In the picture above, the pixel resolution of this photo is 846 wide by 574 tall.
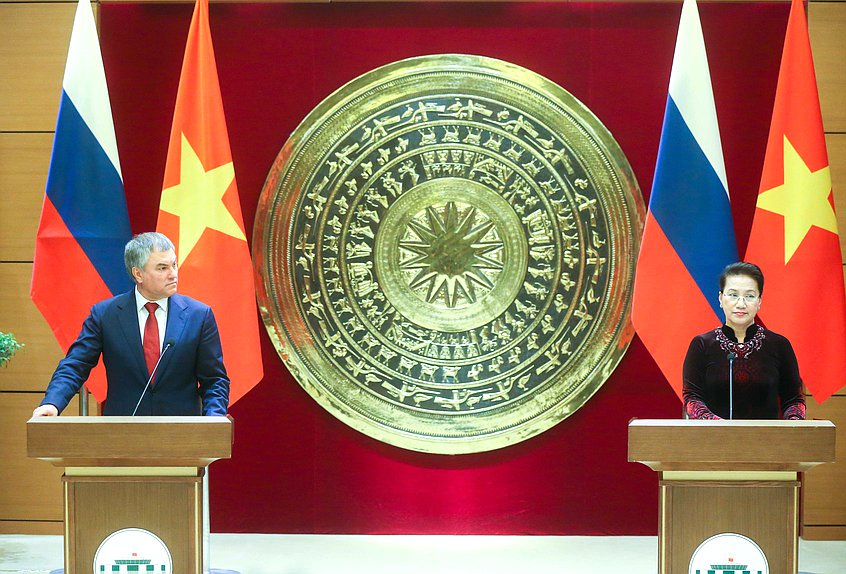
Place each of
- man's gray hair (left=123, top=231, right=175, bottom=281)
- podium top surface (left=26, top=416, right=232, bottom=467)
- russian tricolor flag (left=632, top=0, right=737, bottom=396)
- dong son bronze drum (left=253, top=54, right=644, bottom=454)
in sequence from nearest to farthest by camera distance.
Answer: podium top surface (left=26, top=416, right=232, bottom=467) < man's gray hair (left=123, top=231, right=175, bottom=281) < russian tricolor flag (left=632, top=0, right=737, bottom=396) < dong son bronze drum (left=253, top=54, right=644, bottom=454)

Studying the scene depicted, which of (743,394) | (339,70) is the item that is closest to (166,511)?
(743,394)

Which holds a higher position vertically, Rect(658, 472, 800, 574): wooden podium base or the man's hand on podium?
the man's hand on podium

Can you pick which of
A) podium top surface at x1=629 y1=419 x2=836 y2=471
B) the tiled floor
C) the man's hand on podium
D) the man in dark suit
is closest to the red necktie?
the man in dark suit

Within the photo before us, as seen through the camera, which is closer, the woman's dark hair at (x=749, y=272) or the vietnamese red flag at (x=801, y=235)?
the woman's dark hair at (x=749, y=272)

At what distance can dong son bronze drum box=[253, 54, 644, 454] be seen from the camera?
433 cm

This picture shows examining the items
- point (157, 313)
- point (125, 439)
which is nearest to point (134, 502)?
point (125, 439)

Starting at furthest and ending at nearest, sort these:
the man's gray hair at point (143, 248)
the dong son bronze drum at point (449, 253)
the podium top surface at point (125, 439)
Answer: the dong son bronze drum at point (449, 253) → the man's gray hair at point (143, 248) → the podium top surface at point (125, 439)

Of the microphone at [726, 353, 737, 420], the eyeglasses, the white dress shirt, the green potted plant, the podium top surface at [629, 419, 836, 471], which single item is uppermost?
the eyeglasses

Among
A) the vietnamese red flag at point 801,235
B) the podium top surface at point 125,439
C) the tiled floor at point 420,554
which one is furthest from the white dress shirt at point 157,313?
the vietnamese red flag at point 801,235

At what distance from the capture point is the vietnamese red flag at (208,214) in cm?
390

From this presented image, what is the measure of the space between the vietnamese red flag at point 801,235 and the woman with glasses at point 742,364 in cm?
82

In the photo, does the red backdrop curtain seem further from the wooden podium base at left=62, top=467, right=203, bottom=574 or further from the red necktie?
the wooden podium base at left=62, top=467, right=203, bottom=574

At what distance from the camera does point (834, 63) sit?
14.0 feet

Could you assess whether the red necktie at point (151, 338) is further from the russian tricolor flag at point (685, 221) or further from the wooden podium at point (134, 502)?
the russian tricolor flag at point (685, 221)
